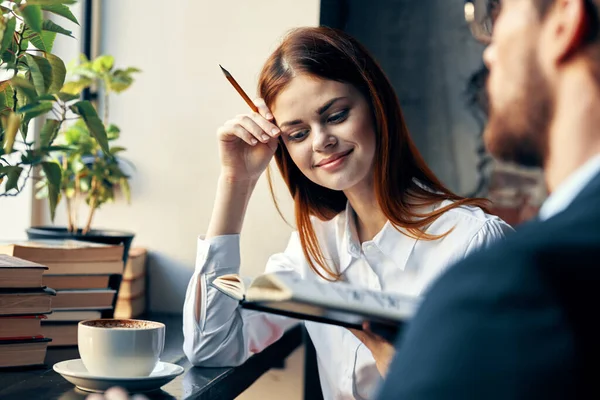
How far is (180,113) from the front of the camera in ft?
6.40

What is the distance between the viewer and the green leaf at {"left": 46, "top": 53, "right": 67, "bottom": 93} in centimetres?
115

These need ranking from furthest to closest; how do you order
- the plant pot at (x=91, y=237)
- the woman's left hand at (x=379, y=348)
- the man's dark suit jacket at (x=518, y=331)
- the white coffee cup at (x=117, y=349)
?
the plant pot at (x=91, y=237) → the white coffee cup at (x=117, y=349) → the woman's left hand at (x=379, y=348) → the man's dark suit jacket at (x=518, y=331)

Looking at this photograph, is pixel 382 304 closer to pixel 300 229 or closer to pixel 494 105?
pixel 494 105

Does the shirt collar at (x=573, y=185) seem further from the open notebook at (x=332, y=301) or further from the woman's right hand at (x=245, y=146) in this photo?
the woman's right hand at (x=245, y=146)

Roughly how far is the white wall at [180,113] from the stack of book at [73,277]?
1.39 feet

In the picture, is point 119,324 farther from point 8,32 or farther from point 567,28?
point 567,28

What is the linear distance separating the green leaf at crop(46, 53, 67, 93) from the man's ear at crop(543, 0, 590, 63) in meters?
0.82

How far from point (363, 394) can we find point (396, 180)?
1.35 feet

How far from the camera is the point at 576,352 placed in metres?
0.39

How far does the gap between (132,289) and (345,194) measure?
0.62m

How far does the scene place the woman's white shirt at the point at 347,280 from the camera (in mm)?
1394

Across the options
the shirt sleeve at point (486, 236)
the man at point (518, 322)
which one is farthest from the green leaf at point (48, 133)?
the man at point (518, 322)

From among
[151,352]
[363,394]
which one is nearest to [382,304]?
[151,352]

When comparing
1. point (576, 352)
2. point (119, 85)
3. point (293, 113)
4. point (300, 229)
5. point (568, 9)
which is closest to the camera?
point (576, 352)
